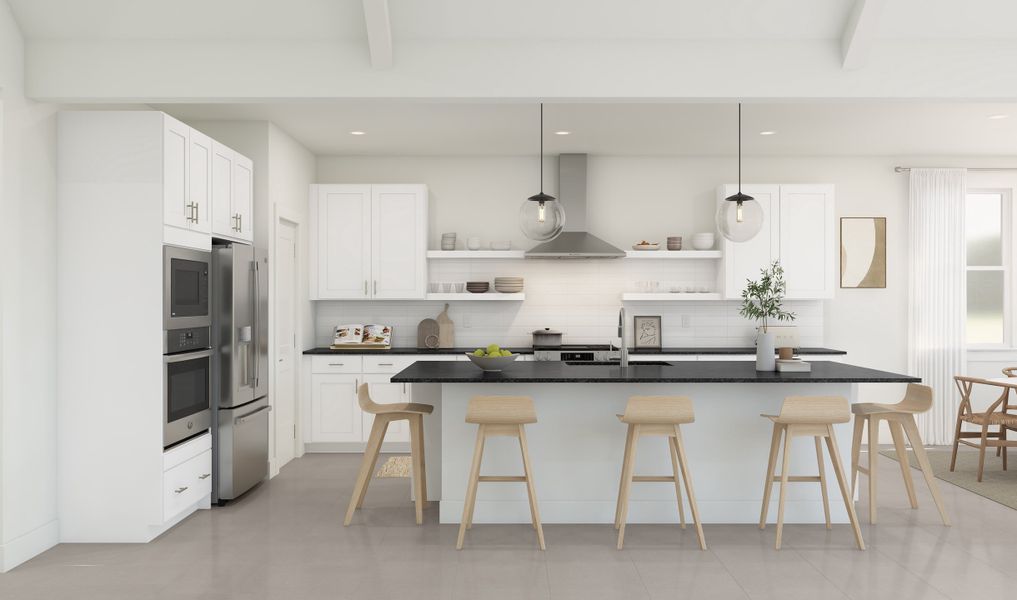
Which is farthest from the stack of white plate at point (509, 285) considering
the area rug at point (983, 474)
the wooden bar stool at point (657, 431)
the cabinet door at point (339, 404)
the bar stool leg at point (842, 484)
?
the area rug at point (983, 474)

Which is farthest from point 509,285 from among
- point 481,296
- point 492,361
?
point 492,361

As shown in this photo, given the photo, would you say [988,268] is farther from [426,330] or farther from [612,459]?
[426,330]

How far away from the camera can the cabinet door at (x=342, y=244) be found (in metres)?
7.05

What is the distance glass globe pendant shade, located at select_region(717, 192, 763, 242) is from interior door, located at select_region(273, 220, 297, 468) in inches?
142

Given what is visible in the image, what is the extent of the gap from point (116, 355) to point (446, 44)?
2624 millimetres

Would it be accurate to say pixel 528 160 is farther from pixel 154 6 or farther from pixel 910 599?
pixel 910 599

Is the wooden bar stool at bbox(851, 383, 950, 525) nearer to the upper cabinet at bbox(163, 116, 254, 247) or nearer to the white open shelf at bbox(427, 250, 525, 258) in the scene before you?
the white open shelf at bbox(427, 250, 525, 258)

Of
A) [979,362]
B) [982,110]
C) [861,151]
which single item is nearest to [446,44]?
[982,110]

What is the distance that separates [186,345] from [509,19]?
2.79m

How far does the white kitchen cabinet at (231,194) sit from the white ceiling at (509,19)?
3.56ft

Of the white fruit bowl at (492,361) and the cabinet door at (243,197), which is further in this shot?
the cabinet door at (243,197)

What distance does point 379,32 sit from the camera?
13.1 feet

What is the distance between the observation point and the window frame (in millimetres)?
7430

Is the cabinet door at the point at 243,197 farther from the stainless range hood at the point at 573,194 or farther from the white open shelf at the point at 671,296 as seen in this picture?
the white open shelf at the point at 671,296
